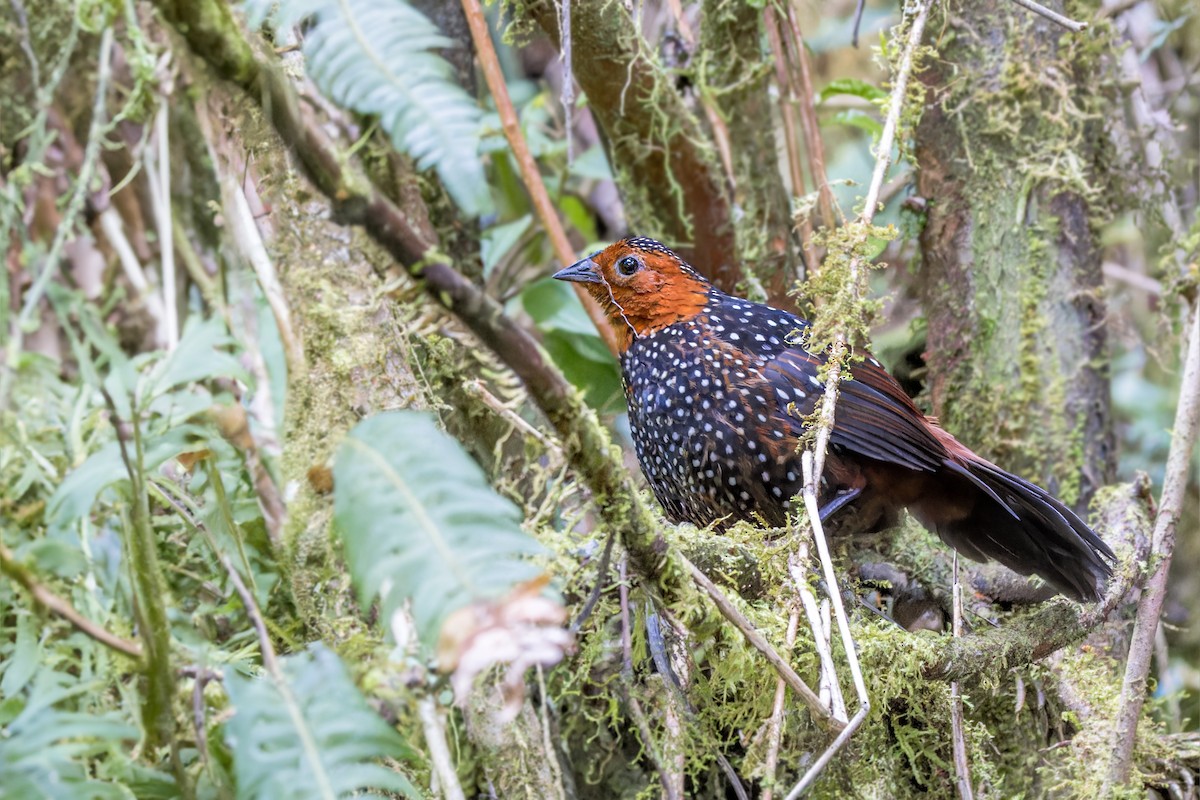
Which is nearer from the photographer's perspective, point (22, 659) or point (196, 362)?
point (22, 659)

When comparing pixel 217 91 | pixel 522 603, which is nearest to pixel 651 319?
pixel 217 91

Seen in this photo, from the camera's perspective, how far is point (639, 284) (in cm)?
310

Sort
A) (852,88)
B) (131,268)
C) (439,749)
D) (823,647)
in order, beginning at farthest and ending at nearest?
(131,268), (852,88), (823,647), (439,749)

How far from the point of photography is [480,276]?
11.7ft

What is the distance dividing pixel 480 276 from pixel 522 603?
8.01ft

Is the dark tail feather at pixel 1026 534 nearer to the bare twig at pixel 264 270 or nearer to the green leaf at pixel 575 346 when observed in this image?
the green leaf at pixel 575 346

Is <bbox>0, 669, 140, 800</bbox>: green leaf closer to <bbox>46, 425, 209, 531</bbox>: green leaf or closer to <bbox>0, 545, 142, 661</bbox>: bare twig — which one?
<bbox>0, 545, 142, 661</bbox>: bare twig

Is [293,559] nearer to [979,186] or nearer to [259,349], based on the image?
[259,349]

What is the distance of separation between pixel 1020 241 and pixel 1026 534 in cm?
111

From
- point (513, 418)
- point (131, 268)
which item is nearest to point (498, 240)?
point (131, 268)

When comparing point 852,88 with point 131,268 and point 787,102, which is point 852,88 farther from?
point 131,268

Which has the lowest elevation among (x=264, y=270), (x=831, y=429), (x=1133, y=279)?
(x=831, y=429)

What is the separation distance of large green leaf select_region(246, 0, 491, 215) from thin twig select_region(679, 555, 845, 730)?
2.29 feet

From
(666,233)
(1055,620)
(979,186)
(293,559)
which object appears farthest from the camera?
(666,233)
